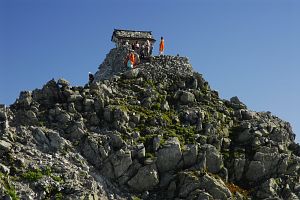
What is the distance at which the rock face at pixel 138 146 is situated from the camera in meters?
70.1

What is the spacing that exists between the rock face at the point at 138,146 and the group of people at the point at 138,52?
13.5 ft

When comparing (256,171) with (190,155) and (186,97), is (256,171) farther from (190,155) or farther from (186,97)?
(186,97)

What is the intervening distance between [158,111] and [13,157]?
2318 centimetres

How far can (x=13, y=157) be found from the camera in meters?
69.5

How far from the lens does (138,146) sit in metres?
76.0

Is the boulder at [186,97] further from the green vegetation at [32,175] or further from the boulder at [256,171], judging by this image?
the green vegetation at [32,175]

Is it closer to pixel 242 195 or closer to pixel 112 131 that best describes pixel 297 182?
pixel 242 195

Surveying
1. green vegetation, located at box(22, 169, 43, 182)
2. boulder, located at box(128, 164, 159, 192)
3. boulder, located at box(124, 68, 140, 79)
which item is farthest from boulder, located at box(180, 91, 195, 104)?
green vegetation, located at box(22, 169, 43, 182)

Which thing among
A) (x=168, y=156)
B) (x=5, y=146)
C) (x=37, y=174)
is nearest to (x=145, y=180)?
(x=168, y=156)

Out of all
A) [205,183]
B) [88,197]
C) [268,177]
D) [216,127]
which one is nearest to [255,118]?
[216,127]

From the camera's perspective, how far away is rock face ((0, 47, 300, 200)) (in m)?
70.1

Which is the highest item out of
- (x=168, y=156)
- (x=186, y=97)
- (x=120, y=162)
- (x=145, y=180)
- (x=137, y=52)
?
(x=137, y=52)

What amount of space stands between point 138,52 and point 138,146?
89.9ft

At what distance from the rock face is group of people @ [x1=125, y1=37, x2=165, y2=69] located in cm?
411
